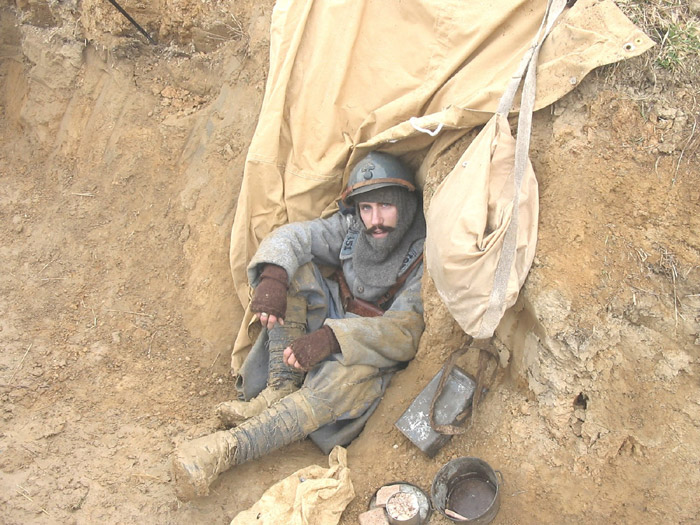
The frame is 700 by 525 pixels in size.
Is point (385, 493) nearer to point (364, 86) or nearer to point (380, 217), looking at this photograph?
point (380, 217)

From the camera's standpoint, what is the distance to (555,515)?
2475 mm

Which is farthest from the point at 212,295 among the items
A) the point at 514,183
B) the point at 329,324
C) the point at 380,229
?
Answer: the point at 514,183

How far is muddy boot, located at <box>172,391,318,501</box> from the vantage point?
2.72 metres

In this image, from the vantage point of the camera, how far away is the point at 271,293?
3.40 metres

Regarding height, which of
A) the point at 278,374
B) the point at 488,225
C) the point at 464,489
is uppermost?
the point at 488,225

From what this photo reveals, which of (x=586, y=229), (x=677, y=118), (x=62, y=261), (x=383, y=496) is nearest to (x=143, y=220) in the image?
(x=62, y=261)

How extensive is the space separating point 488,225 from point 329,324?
1.17 meters

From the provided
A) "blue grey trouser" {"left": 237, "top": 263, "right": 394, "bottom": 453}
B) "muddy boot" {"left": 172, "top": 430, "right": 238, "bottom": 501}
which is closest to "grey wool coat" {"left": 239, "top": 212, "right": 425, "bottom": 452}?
"blue grey trouser" {"left": 237, "top": 263, "right": 394, "bottom": 453}

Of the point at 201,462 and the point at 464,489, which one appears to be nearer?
the point at 464,489

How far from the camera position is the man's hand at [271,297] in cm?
337

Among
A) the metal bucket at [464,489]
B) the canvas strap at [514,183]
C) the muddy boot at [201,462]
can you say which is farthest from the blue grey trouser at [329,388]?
the canvas strap at [514,183]

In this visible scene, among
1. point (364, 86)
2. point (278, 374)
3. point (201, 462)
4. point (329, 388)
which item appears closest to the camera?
point (201, 462)

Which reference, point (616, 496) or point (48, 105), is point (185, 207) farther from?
point (616, 496)

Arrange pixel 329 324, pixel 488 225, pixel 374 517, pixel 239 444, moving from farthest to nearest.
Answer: pixel 329 324 → pixel 239 444 → pixel 374 517 → pixel 488 225
